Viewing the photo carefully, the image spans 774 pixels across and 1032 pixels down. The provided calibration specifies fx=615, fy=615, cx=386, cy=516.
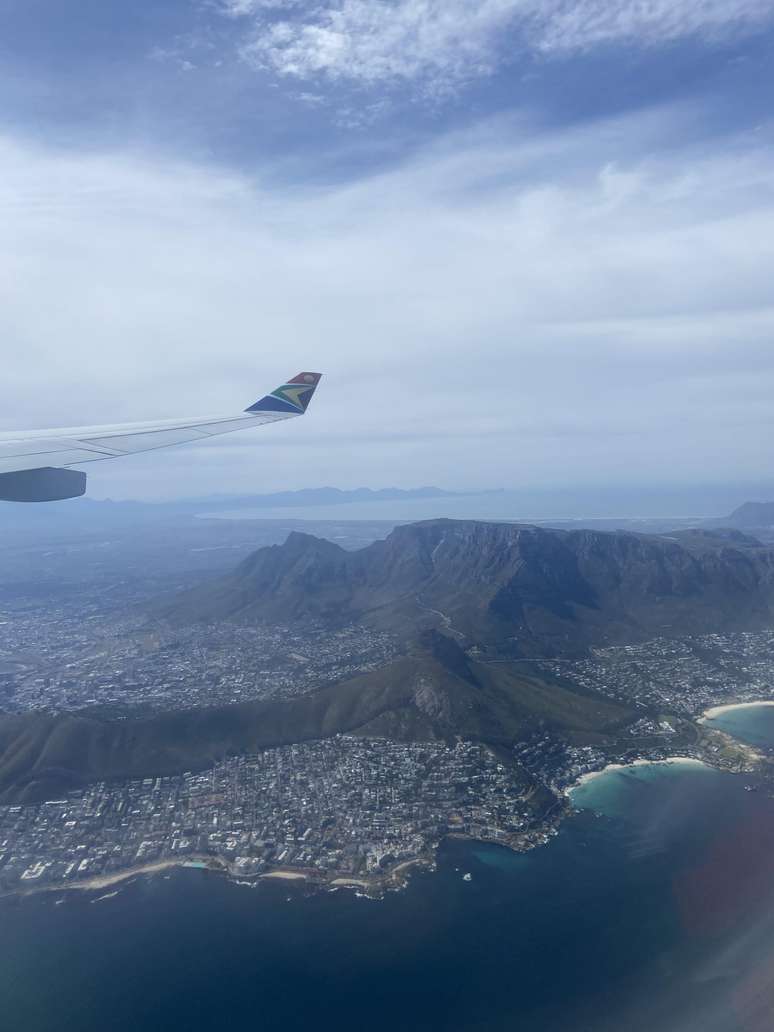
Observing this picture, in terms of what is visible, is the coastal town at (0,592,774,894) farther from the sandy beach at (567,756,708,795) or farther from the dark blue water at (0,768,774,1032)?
the dark blue water at (0,768,774,1032)

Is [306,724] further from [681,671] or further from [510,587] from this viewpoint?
[510,587]

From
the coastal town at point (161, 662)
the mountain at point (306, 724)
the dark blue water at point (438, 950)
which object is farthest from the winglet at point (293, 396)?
the coastal town at point (161, 662)

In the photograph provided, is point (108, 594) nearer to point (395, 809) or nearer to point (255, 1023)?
point (395, 809)

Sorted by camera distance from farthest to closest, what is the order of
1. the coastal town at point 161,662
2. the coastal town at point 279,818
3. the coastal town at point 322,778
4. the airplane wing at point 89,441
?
the coastal town at point 161,662 < the coastal town at point 322,778 < the coastal town at point 279,818 < the airplane wing at point 89,441

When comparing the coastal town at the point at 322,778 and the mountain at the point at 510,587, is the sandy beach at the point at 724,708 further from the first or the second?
the mountain at the point at 510,587

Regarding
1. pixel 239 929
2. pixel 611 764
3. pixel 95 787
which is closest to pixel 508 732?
pixel 611 764

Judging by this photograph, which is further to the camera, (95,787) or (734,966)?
(95,787)

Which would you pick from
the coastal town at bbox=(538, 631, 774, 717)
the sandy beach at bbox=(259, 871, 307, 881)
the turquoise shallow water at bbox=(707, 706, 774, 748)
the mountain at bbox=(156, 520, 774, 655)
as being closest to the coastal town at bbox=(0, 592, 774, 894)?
the sandy beach at bbox=(259, 871, 307, 881)
